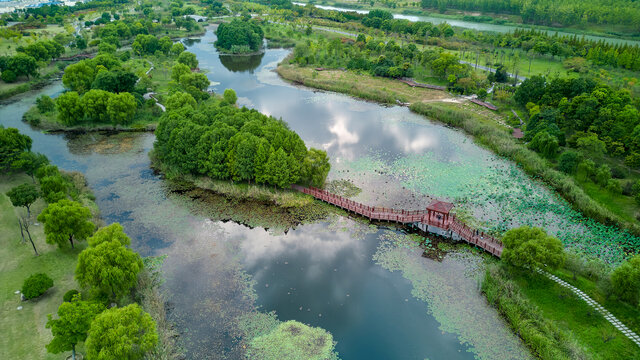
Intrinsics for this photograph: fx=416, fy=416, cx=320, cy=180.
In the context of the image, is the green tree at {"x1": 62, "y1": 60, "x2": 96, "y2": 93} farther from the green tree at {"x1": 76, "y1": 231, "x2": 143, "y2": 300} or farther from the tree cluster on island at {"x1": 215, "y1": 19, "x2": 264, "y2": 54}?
the green tree at {"x1": 76, "y1": 231, "x2": 143, "y2": 300}

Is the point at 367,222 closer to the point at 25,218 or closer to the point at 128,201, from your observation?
the point at 128,201

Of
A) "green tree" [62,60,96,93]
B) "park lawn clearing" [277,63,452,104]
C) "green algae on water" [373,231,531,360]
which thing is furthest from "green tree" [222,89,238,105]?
"green algae on water" [373,231,531,360]

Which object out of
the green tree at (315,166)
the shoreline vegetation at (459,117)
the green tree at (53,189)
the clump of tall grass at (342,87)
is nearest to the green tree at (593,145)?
the shoreline vegetation at (459,117)

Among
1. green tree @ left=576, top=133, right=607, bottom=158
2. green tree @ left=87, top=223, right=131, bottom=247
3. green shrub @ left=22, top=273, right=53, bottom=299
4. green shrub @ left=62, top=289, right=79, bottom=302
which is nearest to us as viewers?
green shrub @ left=62, top=289, right=79, bottom=302

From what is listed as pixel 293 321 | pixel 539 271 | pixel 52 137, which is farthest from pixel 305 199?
pixel 52 137

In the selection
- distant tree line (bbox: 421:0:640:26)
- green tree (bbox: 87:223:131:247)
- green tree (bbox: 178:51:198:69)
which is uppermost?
distant tree line (bbox: 421:0:640:26)

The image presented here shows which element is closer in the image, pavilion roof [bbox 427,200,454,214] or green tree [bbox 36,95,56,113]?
pavilion roof [bbox 427,200,454,214]

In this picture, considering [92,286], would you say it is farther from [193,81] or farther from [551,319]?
[193,81]
